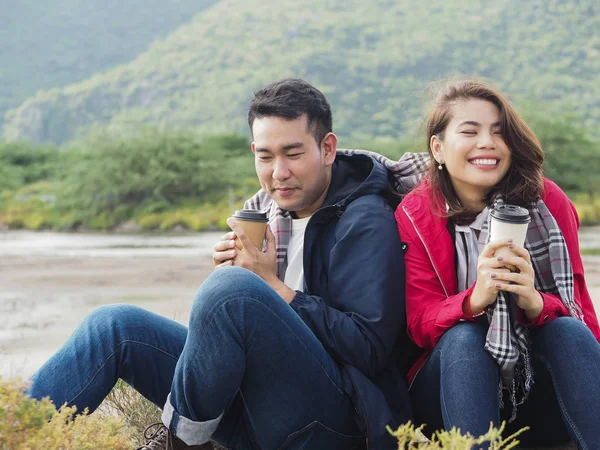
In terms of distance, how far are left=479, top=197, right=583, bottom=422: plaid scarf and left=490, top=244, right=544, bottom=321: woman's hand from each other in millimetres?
46

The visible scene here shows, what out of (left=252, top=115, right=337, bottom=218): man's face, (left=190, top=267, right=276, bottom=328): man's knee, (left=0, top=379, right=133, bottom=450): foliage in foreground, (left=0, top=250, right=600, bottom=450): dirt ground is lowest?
(left=0, top=250, right=600, bottom=450): dirt ground

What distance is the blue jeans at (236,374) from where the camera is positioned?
6.23ft

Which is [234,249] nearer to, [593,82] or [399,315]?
[399,315]

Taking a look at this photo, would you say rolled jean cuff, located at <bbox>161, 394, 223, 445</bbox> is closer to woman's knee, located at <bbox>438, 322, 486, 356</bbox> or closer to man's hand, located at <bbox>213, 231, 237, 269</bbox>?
man's hand, located at <bbox>213, 231, 237, 269</bbox>

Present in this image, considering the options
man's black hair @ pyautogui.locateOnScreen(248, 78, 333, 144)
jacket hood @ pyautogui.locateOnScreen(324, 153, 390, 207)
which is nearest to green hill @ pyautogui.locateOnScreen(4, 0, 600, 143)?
jacket hood @ pyautogui.locateOnScreen(324, 153, 390, 207)

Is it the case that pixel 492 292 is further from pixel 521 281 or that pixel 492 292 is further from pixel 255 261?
pixel 255 261

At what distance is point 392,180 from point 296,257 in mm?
413

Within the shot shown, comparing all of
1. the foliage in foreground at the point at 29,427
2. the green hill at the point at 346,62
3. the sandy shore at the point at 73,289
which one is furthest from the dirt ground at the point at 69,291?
the green hill at the point at 346,62

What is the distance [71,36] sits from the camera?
82000 millimetres

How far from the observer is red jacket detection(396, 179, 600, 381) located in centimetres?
201

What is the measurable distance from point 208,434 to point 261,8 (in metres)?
70.7

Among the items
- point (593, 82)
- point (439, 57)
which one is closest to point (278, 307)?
point (593, 82)

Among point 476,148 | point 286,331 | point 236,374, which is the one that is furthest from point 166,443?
Result: point 476,148

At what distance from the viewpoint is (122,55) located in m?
79.8
